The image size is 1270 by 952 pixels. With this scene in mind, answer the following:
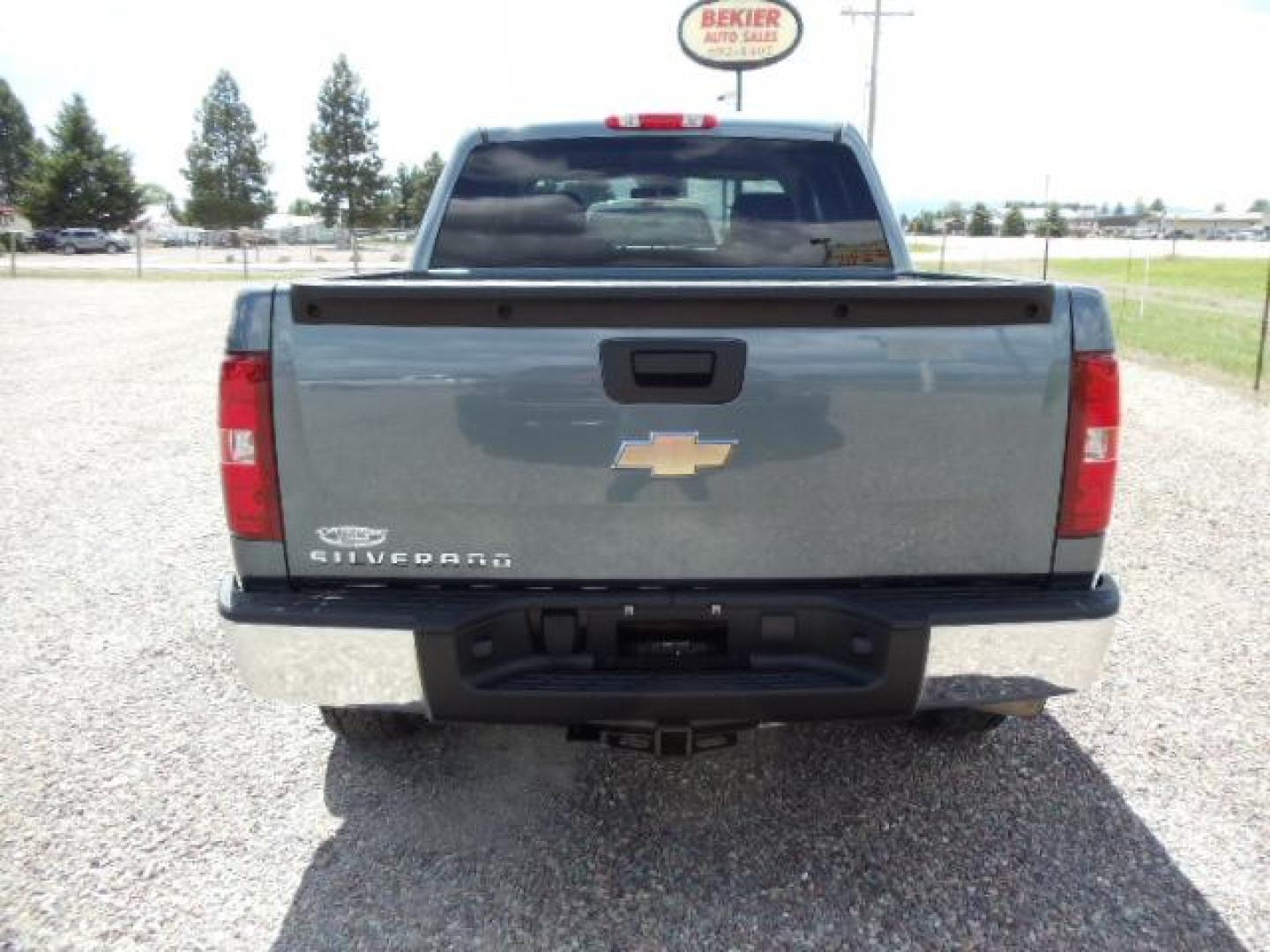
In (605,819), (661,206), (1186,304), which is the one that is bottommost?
(1186,304)

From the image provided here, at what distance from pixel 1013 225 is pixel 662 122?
91.9m

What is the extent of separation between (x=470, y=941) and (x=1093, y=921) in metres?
1.54

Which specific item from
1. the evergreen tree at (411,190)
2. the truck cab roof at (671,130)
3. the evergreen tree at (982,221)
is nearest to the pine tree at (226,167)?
the evergreen tree at (411,190)

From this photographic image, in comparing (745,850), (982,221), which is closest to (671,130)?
(745,850)

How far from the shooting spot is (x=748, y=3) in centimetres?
2334

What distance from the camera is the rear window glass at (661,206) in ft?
12.9

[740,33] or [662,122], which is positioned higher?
[740,33]

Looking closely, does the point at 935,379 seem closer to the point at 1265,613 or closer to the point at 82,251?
the point at 1265,613

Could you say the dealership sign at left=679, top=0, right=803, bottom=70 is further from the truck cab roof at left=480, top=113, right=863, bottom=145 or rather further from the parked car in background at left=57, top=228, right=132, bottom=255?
the parked car in background at left=57, top=228, right=132, bottom=255

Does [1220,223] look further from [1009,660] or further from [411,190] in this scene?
[1009,660]

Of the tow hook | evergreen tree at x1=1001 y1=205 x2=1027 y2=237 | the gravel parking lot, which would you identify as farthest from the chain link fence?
→ evergreen tree at x1=1001 y1=205 x2=1027 y2=237

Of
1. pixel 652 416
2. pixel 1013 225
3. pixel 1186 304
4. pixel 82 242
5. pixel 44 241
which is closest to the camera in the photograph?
pixel 652 416

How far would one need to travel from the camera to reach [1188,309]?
20500 millimetres

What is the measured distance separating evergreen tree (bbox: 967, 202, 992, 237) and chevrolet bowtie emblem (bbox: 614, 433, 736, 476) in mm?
81352
